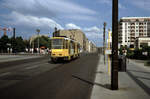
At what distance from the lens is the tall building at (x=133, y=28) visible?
141 metres

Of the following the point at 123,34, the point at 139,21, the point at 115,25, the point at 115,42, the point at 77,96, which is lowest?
the point at 77,96

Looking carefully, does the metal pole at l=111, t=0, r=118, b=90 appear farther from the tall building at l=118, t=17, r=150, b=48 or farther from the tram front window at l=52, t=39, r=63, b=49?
the tall building at l=118, t=17, r=150, b=48

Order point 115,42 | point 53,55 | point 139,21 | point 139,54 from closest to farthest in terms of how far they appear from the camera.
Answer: point 115,42 < point 53,55 < point 139,54 < point 139,21

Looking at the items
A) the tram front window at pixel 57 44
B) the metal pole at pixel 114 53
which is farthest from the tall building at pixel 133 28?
the metal pole at pixel 114 53

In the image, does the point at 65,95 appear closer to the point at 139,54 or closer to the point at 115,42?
the point at 115,42

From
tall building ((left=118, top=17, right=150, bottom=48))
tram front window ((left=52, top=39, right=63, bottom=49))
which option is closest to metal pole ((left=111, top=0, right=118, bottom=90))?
tram front window ((left=52, top=39, right=63, bottom=49))

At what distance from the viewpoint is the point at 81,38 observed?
151 m

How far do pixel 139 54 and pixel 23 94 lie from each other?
99.7 ft

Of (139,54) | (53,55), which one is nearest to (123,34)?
(139,54)

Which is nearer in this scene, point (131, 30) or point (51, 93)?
point (51, 93)

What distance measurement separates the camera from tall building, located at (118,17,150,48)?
140875mm

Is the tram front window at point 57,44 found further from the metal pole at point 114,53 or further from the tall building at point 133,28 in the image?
the tall building at point 133,28

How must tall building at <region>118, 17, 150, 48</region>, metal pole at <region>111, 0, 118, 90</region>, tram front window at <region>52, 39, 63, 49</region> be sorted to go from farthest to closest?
tall building at <region>118, 17, 150, 48</region> < tram front window at <region>52, 39, 63, 49</region> < metal pole at <region>111, 0, 118, 90</region>

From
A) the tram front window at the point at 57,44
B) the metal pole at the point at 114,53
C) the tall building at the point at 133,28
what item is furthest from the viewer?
the tall building at the point at 133,28
